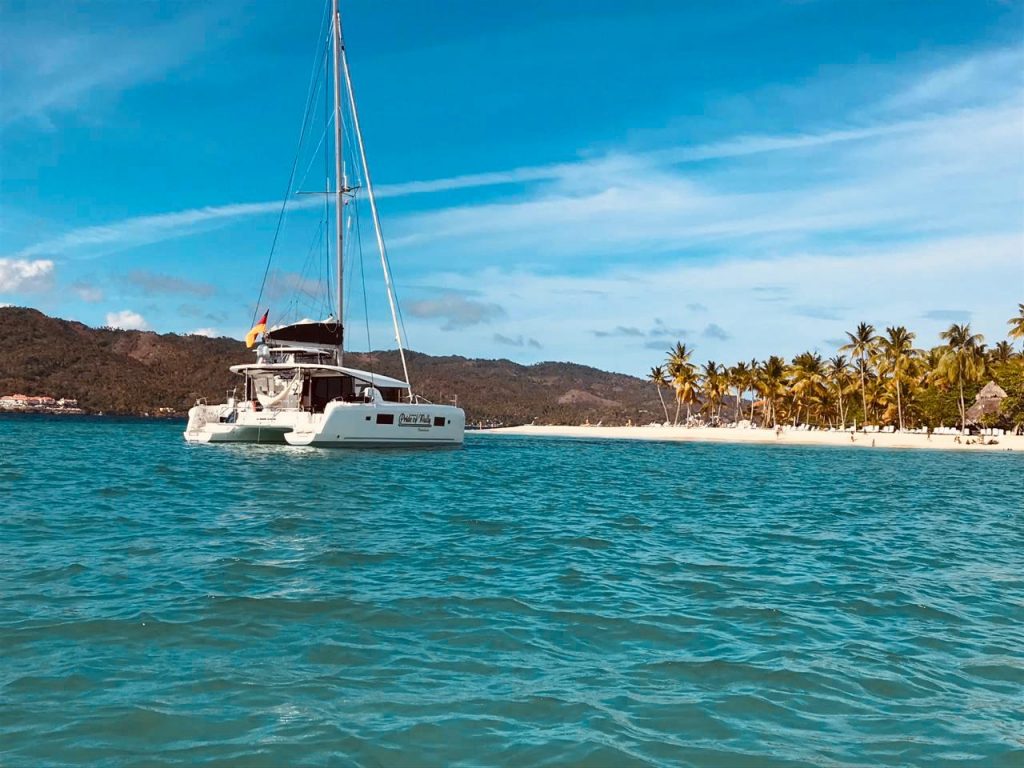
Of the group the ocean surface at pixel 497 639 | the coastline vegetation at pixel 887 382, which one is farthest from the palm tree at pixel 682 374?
the ocean surface at pixel 497 639

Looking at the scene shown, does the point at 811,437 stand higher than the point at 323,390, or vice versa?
the point at 323,390

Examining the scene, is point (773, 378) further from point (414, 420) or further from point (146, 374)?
point (146, 374)

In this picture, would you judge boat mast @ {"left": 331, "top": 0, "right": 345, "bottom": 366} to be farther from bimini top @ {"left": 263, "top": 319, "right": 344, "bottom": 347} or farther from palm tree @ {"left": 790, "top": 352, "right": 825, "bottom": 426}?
palm tree @ {"left": 790, "top": 352, "right": 825, "bottom": 426}

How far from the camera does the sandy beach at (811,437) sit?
64.9 meters

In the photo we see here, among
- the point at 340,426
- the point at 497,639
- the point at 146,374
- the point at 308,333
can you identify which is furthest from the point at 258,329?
the point at 146,374

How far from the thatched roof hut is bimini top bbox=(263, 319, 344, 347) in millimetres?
62916

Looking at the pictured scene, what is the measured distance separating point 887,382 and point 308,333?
68252 millimetres

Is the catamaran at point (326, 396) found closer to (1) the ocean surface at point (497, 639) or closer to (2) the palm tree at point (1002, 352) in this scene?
(1) the ocean surface at point (497, 639)

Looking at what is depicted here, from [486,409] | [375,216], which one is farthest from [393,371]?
[375,216]

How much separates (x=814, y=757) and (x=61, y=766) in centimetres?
435

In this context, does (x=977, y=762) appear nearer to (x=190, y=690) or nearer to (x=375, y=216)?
(x=190, y=690)

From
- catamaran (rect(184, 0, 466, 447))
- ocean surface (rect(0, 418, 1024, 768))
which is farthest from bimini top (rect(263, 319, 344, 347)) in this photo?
ocean surface (rect(0, 418, 1024, 768))

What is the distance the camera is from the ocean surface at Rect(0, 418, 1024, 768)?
5.01 meters

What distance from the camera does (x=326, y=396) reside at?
132 ft
